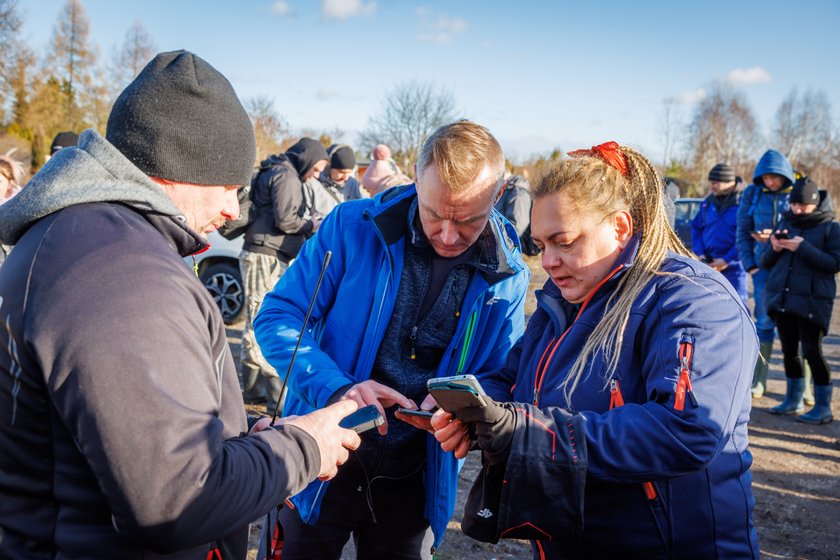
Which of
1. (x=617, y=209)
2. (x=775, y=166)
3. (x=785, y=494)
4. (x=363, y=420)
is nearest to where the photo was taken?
(x=363, y=420)

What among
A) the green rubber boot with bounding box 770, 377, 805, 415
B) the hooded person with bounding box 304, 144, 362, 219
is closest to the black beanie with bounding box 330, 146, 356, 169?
the hooded person with bounding box 304, 144, 362, 219

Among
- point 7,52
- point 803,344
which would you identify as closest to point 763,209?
point 803,344

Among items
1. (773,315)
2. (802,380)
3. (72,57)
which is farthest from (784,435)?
(72,57)

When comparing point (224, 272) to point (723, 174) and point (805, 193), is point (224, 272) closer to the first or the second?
point (723, 174)

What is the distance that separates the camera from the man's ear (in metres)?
1.91

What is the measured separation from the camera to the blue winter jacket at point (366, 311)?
7.48 feet

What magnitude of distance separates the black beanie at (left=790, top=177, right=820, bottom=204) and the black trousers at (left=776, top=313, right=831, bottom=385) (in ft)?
3.55

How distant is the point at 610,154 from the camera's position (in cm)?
199

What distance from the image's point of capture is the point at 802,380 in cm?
640

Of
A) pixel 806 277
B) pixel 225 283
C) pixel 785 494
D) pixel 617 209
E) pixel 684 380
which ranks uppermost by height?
pixel 617 209

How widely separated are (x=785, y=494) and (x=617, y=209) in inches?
164

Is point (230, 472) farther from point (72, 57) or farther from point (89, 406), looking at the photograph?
point (72, 57)

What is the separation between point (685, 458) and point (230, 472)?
42.8 inches

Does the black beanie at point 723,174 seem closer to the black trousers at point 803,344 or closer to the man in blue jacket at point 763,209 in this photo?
the man in blue jacket at point 763,209
